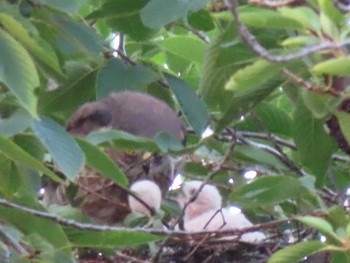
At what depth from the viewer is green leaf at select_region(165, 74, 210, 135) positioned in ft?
7.15

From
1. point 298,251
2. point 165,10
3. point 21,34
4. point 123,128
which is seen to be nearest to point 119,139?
point 165,10

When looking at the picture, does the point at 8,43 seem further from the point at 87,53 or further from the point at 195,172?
the point at 195,172

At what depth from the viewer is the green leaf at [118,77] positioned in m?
2.23

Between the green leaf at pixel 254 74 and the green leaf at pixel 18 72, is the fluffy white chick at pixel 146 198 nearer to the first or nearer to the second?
the green leaf at pixel 18 72

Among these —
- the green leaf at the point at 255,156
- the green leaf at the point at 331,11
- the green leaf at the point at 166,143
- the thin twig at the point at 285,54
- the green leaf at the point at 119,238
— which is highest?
the green leaf at the point at 331,11

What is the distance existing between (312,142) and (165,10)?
1.23ft

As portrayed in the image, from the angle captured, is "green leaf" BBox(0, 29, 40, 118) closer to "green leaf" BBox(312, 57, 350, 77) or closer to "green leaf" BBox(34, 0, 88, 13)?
"green leaf" BBox(34, 0, 88, 13)

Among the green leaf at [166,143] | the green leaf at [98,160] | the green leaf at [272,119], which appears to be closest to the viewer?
the green leaf at [98,160]

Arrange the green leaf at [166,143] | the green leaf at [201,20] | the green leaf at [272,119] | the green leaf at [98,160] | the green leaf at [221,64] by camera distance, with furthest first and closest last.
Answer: the green leaf at [272,119]
the green leaf at [201,20]
the green leaf at [166,143]
the green leaf at [221,64]
the green leaf at [98,160]

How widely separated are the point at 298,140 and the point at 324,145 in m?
0.05

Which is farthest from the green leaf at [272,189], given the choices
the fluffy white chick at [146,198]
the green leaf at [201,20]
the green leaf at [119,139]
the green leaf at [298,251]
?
the green leaf at [201,20]

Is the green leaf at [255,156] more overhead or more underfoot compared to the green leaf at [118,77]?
more underfoot

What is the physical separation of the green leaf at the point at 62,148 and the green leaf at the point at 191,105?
22.2 inches

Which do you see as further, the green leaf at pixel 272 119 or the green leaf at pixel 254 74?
the green leaf at pixel 272 119
